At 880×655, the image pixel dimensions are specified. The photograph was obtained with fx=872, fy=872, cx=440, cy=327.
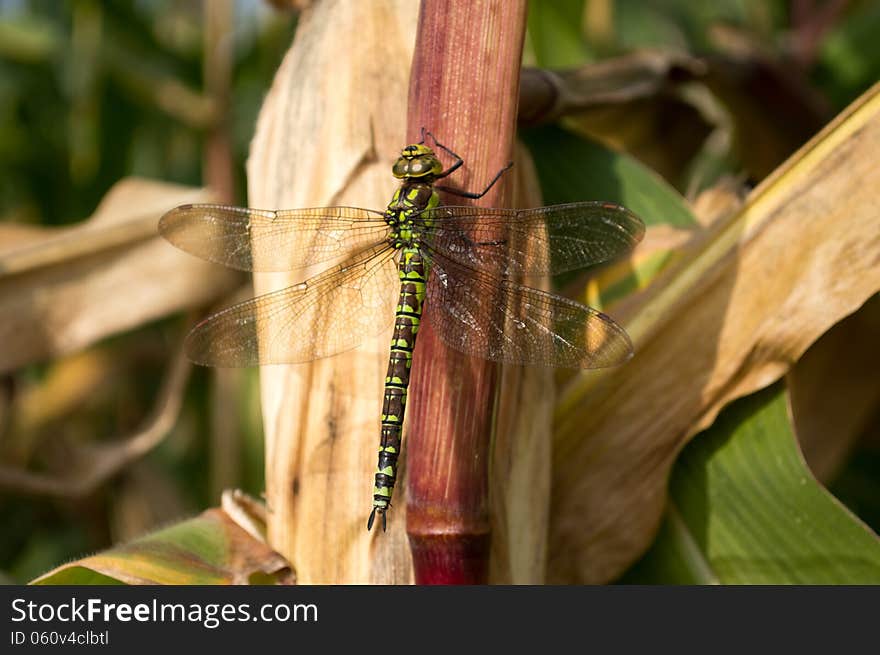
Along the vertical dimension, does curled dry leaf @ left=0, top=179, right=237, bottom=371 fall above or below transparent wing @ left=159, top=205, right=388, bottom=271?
above

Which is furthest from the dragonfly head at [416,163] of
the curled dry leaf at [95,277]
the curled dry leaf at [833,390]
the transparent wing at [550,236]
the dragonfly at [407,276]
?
the curled dry leaf at [833,390]

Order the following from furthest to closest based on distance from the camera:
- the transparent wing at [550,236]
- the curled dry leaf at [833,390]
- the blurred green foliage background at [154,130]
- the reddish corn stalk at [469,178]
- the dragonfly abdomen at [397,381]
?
1. the blurred green foliage background at [154,130]
2. the curled dry leaf at [833,390]
3. the transparent wing at [550,236]
4. the dragonfly abdomen at [397,381]
5. the reddish corn stalk at [469,178]

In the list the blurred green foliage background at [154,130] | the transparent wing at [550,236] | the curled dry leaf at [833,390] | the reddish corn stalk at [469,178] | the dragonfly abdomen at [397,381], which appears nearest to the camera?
the reddish corn stalk at [469,178]

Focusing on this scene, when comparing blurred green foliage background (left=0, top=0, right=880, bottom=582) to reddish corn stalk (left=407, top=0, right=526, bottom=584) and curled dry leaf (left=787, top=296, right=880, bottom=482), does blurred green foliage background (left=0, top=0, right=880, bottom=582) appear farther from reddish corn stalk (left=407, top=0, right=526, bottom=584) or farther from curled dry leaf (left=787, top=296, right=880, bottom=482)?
reddish corn stalk (left=407, top=0, right=526, bottom=584)

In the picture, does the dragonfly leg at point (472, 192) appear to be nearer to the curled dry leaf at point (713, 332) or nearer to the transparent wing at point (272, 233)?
the transparent wing at point (272, 233)

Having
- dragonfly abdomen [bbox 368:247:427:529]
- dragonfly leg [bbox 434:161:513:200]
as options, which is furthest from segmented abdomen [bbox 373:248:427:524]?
dragonfly leg [bbox 434:161:513:200]

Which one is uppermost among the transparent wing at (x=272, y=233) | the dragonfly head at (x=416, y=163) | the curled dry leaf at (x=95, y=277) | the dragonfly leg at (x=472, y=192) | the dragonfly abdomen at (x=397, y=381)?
the curled dry leaf at (x=95, y=277)

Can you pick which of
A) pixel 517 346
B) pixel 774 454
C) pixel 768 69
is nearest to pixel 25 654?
pixel 517 346

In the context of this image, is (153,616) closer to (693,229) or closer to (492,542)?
(492,542)

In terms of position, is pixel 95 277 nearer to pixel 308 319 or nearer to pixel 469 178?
pixel 308 319
